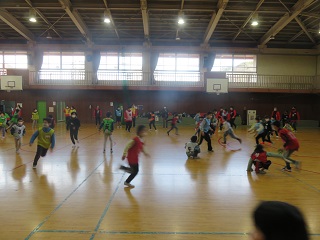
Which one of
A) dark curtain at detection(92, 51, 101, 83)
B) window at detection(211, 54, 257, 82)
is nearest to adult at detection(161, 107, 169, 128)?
window at detection(211, 54, 257, 82)

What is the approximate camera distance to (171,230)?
159 inches

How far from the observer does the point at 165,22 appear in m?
22.5

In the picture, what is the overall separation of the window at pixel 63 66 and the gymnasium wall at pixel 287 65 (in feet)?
54.8

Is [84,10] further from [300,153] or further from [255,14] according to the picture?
[300,153]

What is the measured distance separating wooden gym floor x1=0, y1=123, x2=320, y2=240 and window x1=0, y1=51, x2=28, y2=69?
19.5m

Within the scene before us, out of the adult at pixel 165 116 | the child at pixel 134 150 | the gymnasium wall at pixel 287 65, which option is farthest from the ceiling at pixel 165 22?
the child at pixel 134 150

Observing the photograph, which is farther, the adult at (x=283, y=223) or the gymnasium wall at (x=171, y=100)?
the gymnasium wall at (x=171, y=100)

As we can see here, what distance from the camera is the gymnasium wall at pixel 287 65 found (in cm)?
2673

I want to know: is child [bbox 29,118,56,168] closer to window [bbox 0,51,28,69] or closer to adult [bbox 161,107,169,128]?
adult [bbox 161,107,169,128]

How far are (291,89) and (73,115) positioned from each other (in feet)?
66.9

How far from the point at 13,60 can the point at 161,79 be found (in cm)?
1383

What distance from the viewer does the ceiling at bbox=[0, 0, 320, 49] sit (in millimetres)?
19594

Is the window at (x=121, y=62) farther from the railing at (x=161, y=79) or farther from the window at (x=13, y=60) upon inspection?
the window at (x=13, y=60)

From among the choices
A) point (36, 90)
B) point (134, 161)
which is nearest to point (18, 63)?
point (36, 90)
